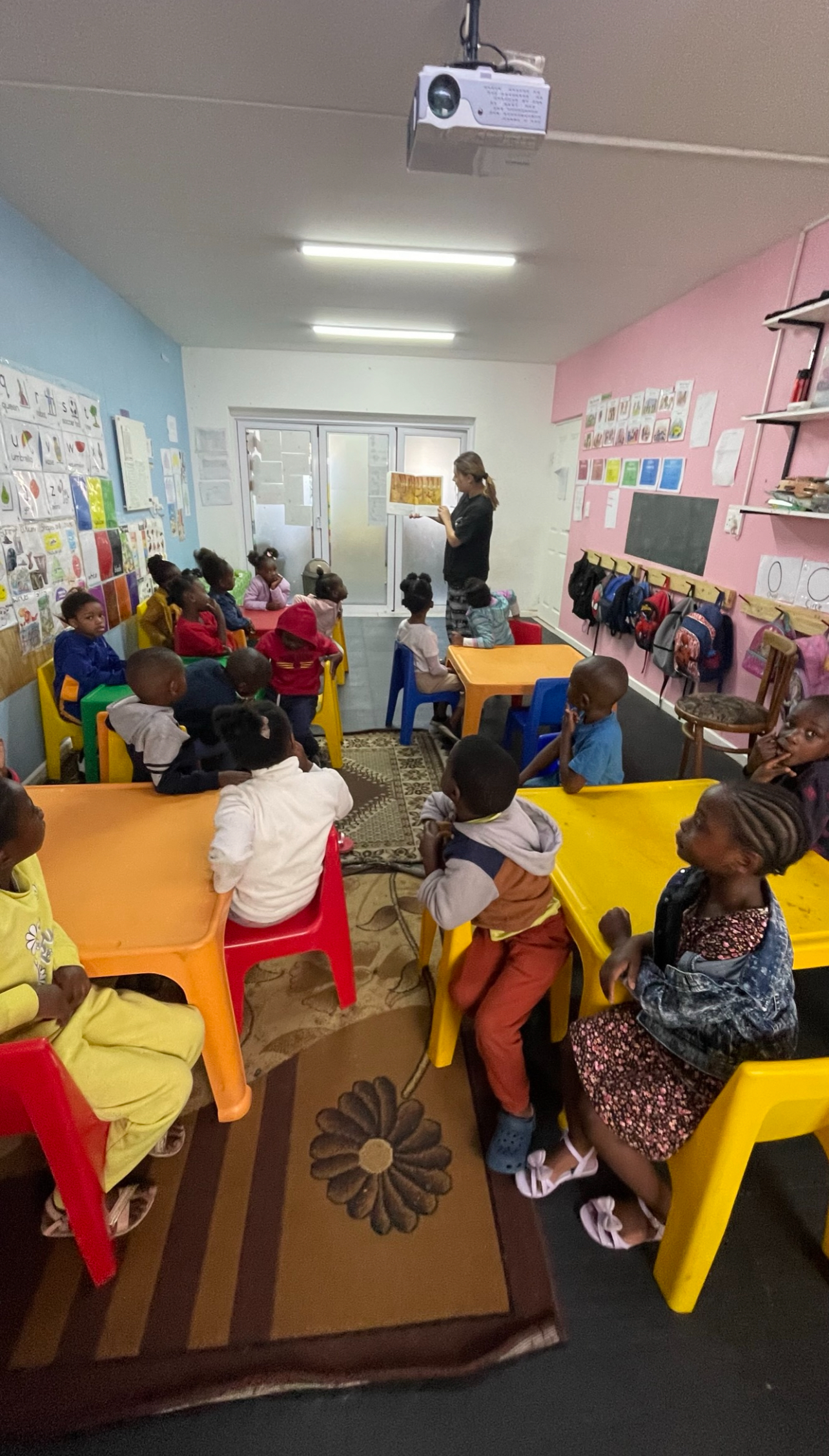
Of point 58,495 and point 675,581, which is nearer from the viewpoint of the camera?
point 58,495

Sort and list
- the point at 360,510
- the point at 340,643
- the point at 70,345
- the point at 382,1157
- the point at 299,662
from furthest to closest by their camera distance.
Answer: the point at 360,510
the point at 340,643
the point at 70,345
the point at 299,662
the point at 382,1157

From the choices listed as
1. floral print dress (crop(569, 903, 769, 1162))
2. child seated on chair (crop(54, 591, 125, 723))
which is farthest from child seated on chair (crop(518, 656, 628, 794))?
child seated on chair (crop(54, 591, 125, 723))

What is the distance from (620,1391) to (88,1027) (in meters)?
1.15

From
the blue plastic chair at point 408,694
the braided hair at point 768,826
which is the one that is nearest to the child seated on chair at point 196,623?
the blue plastic chair at point 408,694

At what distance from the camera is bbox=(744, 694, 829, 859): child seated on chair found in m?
1.86

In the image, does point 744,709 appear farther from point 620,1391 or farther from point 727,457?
point 620,1391

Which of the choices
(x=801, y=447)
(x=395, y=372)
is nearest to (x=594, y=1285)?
(x=801, y=447)

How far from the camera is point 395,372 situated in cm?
646

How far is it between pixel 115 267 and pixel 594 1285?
529cm

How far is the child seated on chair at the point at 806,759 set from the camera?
6.10 ft

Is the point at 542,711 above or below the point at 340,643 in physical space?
above

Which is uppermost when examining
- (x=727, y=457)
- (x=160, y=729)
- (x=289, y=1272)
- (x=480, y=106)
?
(x=480, y=106)

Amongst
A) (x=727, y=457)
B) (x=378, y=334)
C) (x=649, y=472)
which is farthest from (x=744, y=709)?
(x=378, y=334)

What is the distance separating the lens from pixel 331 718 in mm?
3373
